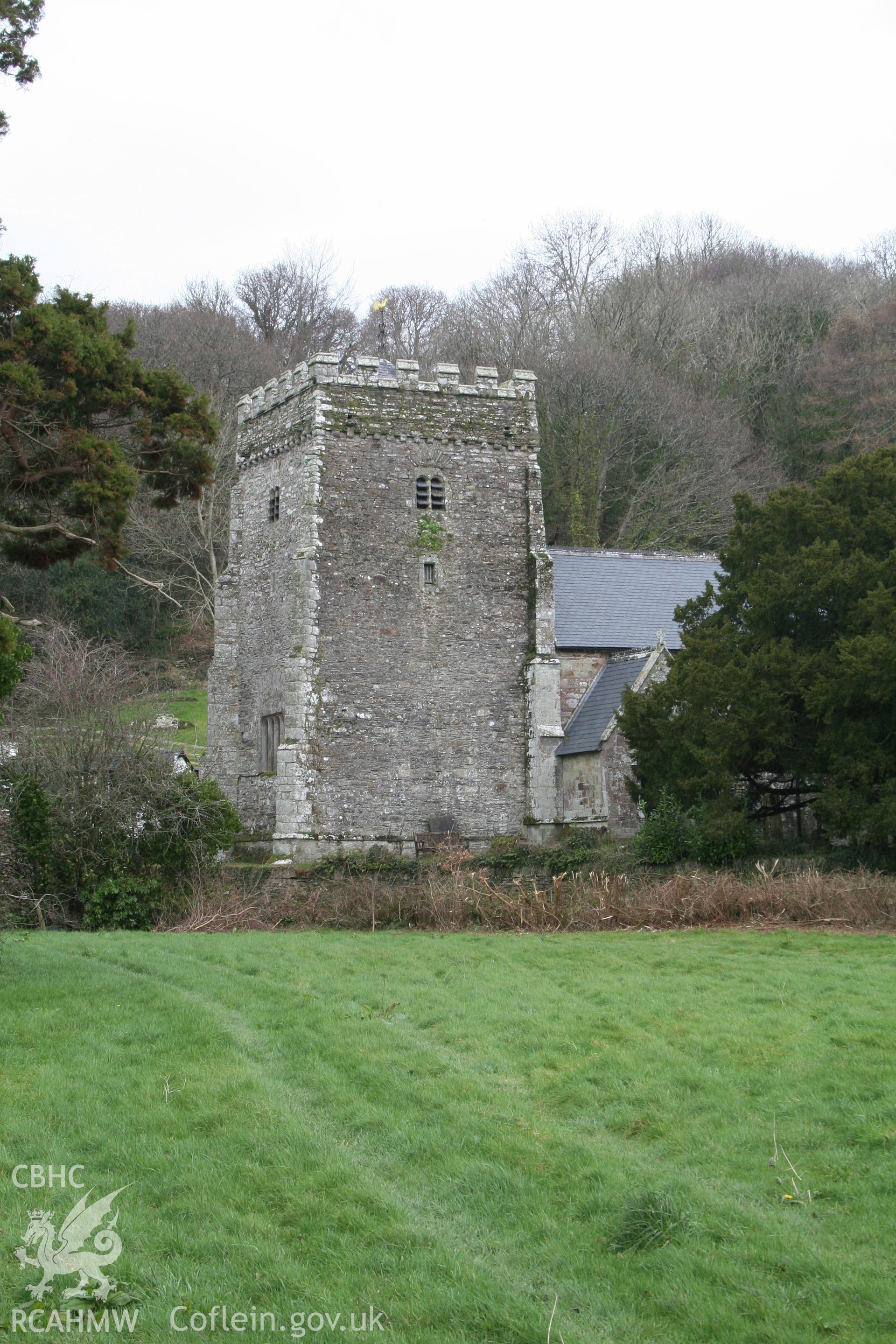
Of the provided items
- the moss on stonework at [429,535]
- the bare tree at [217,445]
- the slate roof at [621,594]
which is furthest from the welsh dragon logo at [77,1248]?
the bare tree at [217,445]

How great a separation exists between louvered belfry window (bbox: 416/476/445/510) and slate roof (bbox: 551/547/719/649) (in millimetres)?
3277

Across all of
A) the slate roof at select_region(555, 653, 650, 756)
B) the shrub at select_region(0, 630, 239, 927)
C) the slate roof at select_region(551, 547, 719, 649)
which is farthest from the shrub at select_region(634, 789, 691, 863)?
the slate roof at select_region(551, 547, 719, 649)

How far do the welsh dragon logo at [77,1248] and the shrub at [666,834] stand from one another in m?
14.0

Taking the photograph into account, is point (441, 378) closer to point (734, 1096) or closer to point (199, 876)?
point (199, 876)

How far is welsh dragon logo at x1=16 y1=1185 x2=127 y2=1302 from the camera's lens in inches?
198

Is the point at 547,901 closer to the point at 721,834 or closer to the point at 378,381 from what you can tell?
the point at 721,834

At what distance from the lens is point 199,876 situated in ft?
60.3

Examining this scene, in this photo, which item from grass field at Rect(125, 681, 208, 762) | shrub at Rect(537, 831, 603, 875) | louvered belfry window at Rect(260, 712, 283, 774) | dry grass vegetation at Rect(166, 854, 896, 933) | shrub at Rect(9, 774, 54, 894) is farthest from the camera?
grass field at Rect(125, 681, 208, 762)

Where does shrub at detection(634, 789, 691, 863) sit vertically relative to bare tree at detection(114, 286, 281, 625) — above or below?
below

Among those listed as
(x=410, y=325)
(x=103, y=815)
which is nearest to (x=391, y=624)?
(x=103, y=815)

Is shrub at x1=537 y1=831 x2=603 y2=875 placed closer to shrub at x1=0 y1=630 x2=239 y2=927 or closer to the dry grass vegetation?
the dry grass vegetation

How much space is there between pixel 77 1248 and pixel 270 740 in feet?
64.1

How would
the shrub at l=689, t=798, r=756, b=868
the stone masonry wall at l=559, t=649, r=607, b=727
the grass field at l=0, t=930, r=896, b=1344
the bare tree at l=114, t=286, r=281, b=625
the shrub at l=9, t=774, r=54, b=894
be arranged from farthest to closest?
the bare tree at l=114, t=286, r=281, b=625, the stone masonry wall at l=559, t=649, r=607, b=727, the shrub at l=689, t=798, r=756, b=868, the shrub at l=9, t=774, r=54, b=894, the grass field at l=0, t=930, r=896, b=1344

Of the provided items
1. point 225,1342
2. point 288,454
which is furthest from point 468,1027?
point 288,454
